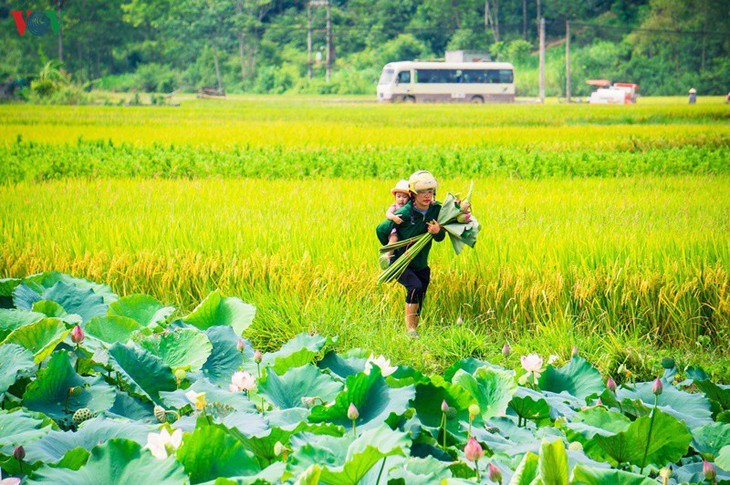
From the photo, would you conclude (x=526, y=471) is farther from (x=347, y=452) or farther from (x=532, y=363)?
(x=532, y=363)

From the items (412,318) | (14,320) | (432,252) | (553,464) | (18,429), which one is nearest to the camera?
(553,464)

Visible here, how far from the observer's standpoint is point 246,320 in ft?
7.57

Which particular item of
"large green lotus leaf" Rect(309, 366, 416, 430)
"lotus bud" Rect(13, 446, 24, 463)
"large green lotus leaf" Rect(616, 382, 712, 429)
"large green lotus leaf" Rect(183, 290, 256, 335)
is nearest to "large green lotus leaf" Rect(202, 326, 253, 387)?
"large green lotus leaf" Rect(183, 290, 256, 335)

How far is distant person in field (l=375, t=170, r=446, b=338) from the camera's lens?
3182 mm

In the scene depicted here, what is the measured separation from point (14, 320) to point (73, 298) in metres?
0.34

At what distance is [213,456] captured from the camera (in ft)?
4.18

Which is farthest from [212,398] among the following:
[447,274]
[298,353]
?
[447,274]

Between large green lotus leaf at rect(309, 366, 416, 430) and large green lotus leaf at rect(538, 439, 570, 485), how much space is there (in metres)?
0.41

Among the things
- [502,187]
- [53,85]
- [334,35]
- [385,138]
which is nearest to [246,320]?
[502,187]

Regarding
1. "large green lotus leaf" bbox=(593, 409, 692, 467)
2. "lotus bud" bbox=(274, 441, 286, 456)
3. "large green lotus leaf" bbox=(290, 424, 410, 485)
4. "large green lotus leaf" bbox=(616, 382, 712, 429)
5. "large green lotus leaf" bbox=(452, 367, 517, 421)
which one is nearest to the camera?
"large green lotus leaf" bbox=(290, 424, 410, 485)

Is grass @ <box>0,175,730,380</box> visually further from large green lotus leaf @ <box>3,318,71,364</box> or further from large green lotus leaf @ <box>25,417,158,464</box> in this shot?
large green lotus leaf @ <box>25,417,158,464</box>

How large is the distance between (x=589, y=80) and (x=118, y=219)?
111ft

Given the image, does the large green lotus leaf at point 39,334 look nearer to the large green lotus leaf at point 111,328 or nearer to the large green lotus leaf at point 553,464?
the large green lotus leaf at point 111,328

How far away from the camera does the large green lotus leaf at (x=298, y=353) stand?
73.9 inches
